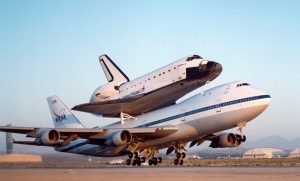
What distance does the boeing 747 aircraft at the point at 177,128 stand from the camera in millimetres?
42344

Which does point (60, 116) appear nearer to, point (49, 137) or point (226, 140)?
point (49, 137)

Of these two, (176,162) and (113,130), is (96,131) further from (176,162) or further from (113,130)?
(176,162)

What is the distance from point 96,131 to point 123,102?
398cm

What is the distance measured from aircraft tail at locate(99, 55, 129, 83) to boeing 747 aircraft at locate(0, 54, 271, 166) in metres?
4.58

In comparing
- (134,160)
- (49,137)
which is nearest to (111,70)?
(134,160)

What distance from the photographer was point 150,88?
149ft

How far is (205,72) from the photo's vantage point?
42750 mm

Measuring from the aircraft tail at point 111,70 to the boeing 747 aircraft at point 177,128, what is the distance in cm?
458

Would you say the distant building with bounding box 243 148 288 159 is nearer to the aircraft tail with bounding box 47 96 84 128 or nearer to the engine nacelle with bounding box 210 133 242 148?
the aircraft tail with bounding box 47 96 84 128

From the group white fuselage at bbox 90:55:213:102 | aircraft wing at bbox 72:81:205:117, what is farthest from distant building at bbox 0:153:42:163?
white fuselage at bbox 90:55:213:102

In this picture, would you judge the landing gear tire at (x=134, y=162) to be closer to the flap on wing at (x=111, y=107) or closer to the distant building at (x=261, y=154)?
the flap on wing at (x=111, y=107)

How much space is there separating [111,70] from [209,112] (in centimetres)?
1529

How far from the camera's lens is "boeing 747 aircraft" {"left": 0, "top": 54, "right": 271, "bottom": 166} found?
139ft

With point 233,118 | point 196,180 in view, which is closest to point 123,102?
point 233,118
